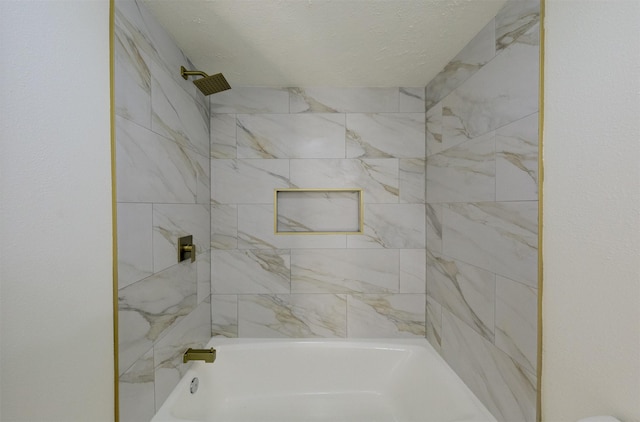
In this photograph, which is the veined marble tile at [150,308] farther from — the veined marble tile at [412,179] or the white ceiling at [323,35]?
the veined marble tile at [412,179]

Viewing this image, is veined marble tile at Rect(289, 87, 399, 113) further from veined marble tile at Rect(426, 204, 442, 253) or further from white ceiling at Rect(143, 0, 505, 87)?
veined marble tile at Rect(426, 204, 442, 253)

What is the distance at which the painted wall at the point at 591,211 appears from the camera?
692mm

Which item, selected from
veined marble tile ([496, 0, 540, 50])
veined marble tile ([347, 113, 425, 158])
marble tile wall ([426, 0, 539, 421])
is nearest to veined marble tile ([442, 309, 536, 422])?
marble tile wall ([426, 0, 539, 421])

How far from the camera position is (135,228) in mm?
1091

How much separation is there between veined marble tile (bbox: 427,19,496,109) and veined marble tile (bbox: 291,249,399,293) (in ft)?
3.34

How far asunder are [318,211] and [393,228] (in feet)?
1.68

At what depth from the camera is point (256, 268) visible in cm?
193

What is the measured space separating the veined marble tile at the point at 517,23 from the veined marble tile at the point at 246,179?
127cm

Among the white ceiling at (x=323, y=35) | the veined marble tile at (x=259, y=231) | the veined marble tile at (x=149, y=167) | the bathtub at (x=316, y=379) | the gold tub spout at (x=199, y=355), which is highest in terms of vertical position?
the white ceiling at (x=323, y=35)

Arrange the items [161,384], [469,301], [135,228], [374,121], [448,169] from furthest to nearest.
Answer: [374,121]
[448,169]
[469,301]
[161,384]
[135,228]

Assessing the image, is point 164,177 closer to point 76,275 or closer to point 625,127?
point 76,275

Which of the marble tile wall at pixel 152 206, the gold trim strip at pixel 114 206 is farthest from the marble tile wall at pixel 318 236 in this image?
the gold trim strip at pixel 114 206

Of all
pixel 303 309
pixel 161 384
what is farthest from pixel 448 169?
pixel 161 384

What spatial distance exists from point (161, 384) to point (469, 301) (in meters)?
1.45
